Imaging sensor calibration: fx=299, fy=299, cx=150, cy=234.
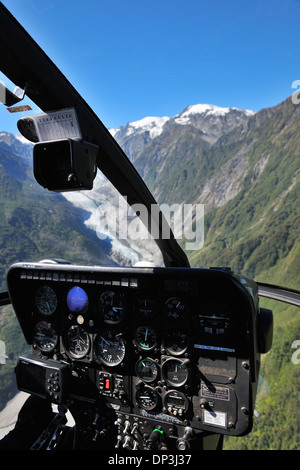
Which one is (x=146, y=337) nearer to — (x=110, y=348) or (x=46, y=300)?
(x=110, y=348)

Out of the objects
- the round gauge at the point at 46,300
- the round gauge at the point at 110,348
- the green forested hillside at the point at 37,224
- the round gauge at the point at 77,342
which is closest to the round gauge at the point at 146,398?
the round gauge at the point at 110,348

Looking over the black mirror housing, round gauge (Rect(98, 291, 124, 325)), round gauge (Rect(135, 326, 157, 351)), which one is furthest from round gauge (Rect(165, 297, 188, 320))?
the black mirror housing

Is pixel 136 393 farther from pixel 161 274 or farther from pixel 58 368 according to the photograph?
pixel 161 274

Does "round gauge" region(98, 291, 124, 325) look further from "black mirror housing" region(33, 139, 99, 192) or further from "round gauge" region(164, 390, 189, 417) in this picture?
"black mirror housing" region(33, 139, 99, 192)

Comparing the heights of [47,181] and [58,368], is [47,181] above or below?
above

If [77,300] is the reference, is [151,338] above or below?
below

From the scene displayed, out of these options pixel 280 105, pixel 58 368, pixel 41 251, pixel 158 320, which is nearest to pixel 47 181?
pixel 158 320

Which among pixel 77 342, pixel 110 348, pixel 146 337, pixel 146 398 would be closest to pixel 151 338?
pixel 146 337
